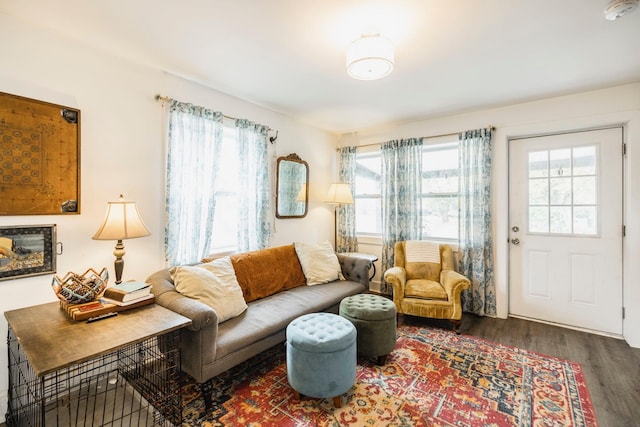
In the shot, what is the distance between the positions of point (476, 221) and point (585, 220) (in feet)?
3.34

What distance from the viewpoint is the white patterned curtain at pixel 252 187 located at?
310cm

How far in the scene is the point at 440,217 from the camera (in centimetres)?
381

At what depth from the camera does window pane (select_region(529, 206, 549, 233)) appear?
3.23 meters

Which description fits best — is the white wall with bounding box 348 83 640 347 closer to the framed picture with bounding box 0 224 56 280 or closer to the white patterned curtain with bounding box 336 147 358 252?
the white patterned curtain with bounding box 336 147 358 252

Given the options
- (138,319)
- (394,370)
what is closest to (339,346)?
(394,370)

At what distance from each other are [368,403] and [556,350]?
1.98 meters

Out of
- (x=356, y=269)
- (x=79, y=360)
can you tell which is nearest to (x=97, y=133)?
(x=79, y=360)

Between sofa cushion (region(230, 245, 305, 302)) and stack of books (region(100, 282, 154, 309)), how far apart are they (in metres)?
0.86

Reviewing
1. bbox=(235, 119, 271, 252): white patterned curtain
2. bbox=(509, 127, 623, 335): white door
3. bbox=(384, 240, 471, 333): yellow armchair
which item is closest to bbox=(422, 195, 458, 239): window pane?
bbox=(384, 240, 471, 333): yellow armchair

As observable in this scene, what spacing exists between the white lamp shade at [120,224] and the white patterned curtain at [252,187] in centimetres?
115

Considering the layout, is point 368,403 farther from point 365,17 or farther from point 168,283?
point 365,17

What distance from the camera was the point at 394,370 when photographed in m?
2.27

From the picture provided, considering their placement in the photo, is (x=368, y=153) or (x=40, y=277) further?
(x=368, y=153)

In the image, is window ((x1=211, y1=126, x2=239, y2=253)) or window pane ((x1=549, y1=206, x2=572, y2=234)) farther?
window pane ((x1=549, y1=206, x2=572, y2=234))
